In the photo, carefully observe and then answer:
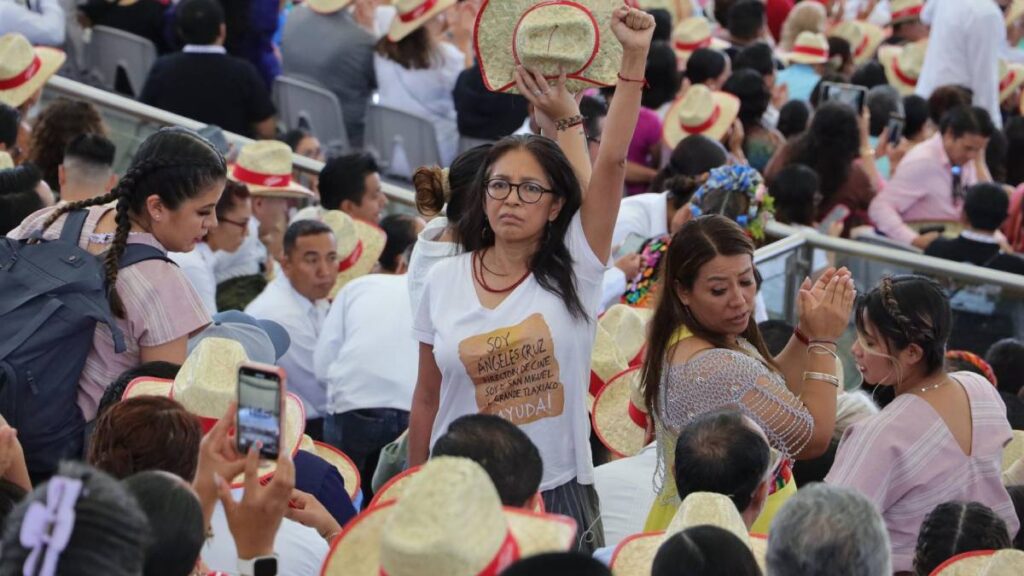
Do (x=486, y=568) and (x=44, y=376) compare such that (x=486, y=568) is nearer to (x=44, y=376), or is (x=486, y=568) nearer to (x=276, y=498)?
(x=276, y=498)

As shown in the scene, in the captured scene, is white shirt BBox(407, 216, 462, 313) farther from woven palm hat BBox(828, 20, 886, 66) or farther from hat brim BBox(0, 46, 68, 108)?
woven palm hat BBox(828, 20, 886, 66)

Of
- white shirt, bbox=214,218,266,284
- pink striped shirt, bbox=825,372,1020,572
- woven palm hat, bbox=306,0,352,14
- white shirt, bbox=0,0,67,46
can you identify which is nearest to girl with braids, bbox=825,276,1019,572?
pink striped shirt, bbox=825,372,1020,572

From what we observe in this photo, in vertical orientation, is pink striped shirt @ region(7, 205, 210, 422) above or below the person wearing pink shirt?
above

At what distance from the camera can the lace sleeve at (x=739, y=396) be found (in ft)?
11.8

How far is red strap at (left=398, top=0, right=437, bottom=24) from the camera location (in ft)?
29.5

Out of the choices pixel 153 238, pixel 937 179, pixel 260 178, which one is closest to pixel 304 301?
pixel 260 178

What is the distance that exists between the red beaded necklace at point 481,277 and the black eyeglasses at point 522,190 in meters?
0.17

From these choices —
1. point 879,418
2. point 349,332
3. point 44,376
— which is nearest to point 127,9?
point 349,332

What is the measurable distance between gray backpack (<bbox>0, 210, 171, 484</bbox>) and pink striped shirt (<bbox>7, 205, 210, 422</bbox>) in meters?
0.03

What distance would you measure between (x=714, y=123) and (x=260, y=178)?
2704 mm

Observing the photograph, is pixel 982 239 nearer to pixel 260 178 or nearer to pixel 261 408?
pixel 260 178

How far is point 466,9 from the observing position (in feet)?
32.9

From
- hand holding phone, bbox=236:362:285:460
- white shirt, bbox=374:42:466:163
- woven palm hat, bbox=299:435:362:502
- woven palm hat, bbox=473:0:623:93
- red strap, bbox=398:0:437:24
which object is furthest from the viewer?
white shirt, bbox=374:42:466:163

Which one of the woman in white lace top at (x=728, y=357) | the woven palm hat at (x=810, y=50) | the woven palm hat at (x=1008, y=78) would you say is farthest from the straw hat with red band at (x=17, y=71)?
the woven palm hat at (x=1008, y=78)
